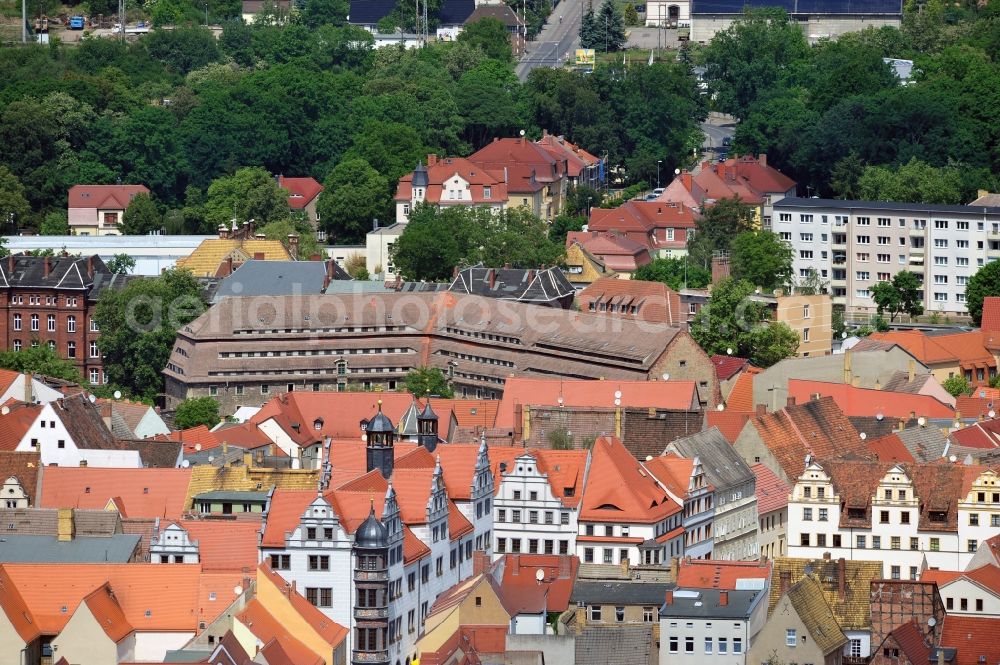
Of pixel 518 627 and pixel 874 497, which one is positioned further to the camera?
pixel 874 497

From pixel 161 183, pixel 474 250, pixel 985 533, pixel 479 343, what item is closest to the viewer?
pixel 985 533

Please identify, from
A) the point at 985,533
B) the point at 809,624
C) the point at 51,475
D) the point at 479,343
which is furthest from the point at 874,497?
the point at 479,343

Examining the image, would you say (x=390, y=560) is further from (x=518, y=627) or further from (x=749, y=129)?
(x=749, y=129)

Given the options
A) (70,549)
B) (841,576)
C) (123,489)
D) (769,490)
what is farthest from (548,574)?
(123,489)

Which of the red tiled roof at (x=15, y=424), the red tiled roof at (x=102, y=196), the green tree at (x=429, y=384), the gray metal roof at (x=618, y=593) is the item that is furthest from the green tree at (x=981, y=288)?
the gray metal roof at (x=618, y=593)

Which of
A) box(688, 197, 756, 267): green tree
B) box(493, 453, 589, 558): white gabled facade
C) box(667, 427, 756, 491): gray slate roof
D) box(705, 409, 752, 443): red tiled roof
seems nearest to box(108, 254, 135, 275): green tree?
box(688, 197, 756, 267): green tree

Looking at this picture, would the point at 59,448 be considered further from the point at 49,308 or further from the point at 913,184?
the point at 913,184
